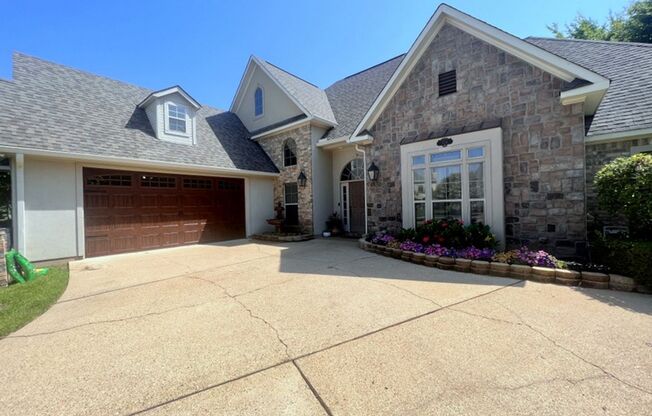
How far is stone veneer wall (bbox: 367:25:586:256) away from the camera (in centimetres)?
594

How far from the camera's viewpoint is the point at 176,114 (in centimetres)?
1065

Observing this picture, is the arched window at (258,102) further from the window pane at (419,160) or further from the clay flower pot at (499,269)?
the clay flower pot at (499,269)

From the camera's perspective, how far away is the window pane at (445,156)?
7250 mm

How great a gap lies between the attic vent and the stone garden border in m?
4.73

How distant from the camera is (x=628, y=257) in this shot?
4.50 m

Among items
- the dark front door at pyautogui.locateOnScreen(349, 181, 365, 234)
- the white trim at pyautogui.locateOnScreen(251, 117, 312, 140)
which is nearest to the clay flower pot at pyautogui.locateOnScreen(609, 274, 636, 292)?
the dark front door at pyautogui.locateOnScreen(349, 181, 365, 234)

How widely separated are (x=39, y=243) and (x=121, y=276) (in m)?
3.20

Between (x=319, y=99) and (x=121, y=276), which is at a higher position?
(x=319, y=99)

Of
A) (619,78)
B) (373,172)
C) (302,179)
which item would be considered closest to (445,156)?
(373,172)

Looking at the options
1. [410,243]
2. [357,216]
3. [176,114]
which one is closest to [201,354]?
[410,243]

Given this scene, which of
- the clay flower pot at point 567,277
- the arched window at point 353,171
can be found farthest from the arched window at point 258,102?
the clay flower pot at point 567,277

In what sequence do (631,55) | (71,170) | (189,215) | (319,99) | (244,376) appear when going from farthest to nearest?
1. (319,99)
2. (189,215)
3. (631,55)
4. (71,170)
5. (244,376)

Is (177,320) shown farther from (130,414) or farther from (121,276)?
(121,276)

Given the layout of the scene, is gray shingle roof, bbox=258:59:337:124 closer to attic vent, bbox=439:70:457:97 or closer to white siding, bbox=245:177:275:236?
white siding, bbox=245:177:275:236
